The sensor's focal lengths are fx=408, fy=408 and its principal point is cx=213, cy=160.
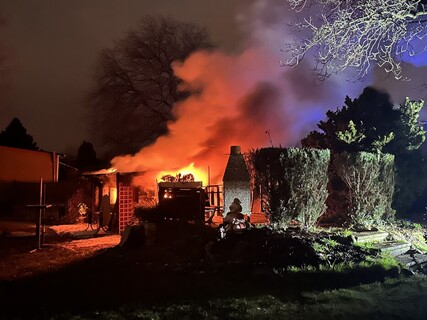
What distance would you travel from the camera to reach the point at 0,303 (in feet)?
22.4

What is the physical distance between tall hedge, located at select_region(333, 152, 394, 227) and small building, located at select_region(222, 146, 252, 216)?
3392mm

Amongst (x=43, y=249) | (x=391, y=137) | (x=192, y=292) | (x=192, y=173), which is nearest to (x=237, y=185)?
(x=391, y=137)

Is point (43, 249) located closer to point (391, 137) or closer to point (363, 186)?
point (363, 186)

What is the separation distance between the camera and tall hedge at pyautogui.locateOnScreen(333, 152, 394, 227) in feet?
46.3

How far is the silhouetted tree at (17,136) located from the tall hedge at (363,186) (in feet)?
91.7

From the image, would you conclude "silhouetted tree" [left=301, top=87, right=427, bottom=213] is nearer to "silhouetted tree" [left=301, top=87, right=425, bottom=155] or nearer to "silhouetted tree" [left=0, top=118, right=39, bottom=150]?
"silhouetted tree" [left=301, top=87, right=425, bottom=155]

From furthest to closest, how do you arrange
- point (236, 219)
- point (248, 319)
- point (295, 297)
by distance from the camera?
point (236, 219) < point (295, 297) < point (248, 319)

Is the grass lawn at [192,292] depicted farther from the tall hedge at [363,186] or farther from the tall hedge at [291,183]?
the tall hedge at [363,186]

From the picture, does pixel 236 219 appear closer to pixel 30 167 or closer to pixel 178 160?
pixel 178 160

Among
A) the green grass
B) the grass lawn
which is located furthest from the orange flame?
the green grass

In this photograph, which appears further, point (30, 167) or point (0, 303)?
point (30, 167)

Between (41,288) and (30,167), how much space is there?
63.5ft

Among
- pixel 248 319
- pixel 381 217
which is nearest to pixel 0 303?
pixel 248 319

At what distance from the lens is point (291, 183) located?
12.2 metres
